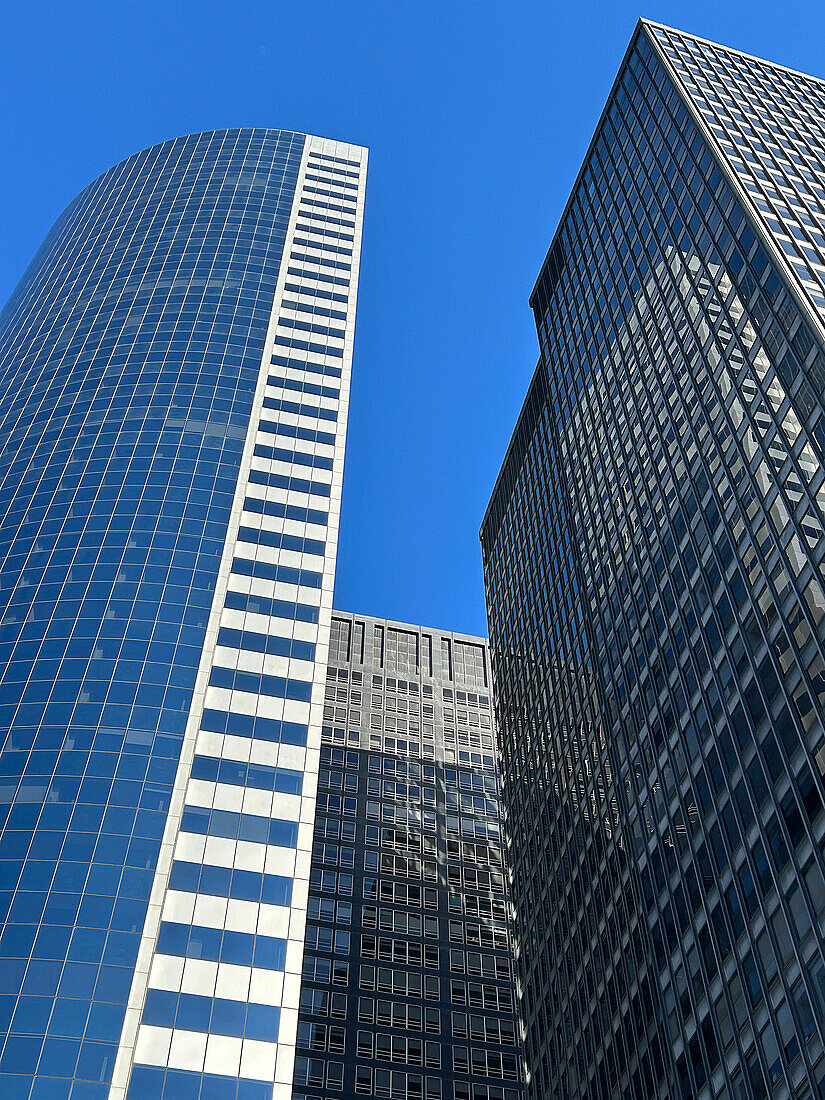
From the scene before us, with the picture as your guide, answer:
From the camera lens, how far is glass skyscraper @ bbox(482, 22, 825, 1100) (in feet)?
213

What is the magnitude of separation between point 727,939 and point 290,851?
87.4 feet

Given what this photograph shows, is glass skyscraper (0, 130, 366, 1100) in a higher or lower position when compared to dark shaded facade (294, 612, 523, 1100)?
higher

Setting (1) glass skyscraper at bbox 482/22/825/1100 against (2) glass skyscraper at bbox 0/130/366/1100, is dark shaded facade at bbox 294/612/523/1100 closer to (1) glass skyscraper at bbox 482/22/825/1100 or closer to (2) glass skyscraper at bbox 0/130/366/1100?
(1) glass skyscraper at bbox 482/22/825/1100

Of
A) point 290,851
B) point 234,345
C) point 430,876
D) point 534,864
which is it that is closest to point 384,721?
point 430,876

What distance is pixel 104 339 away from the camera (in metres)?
119

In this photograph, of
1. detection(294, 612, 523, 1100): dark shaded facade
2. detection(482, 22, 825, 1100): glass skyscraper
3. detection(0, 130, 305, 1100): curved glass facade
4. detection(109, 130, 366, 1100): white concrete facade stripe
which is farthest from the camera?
detection(294, 612, 523, 1100): dark shaded facade

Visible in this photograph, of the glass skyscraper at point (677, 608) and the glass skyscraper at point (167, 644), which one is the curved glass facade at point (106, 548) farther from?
the glass skyscraper at point (677, 608)

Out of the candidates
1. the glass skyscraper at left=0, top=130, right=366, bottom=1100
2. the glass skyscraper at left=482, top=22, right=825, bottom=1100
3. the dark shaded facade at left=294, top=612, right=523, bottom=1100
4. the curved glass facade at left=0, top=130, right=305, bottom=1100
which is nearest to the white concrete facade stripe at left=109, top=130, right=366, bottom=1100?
the glass skyscraper at left=0, top=130, right=366, bottom=1100

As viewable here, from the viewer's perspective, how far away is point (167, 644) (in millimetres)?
82500

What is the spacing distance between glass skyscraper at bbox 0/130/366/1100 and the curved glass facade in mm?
194

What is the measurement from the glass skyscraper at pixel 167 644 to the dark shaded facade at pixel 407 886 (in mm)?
47776

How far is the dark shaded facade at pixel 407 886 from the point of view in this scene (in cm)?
11444

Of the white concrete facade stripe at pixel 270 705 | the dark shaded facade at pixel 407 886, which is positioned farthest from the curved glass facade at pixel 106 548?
the dark shaded facade at pixel 407 886

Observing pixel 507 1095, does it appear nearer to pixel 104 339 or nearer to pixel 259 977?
pixel 259 977
